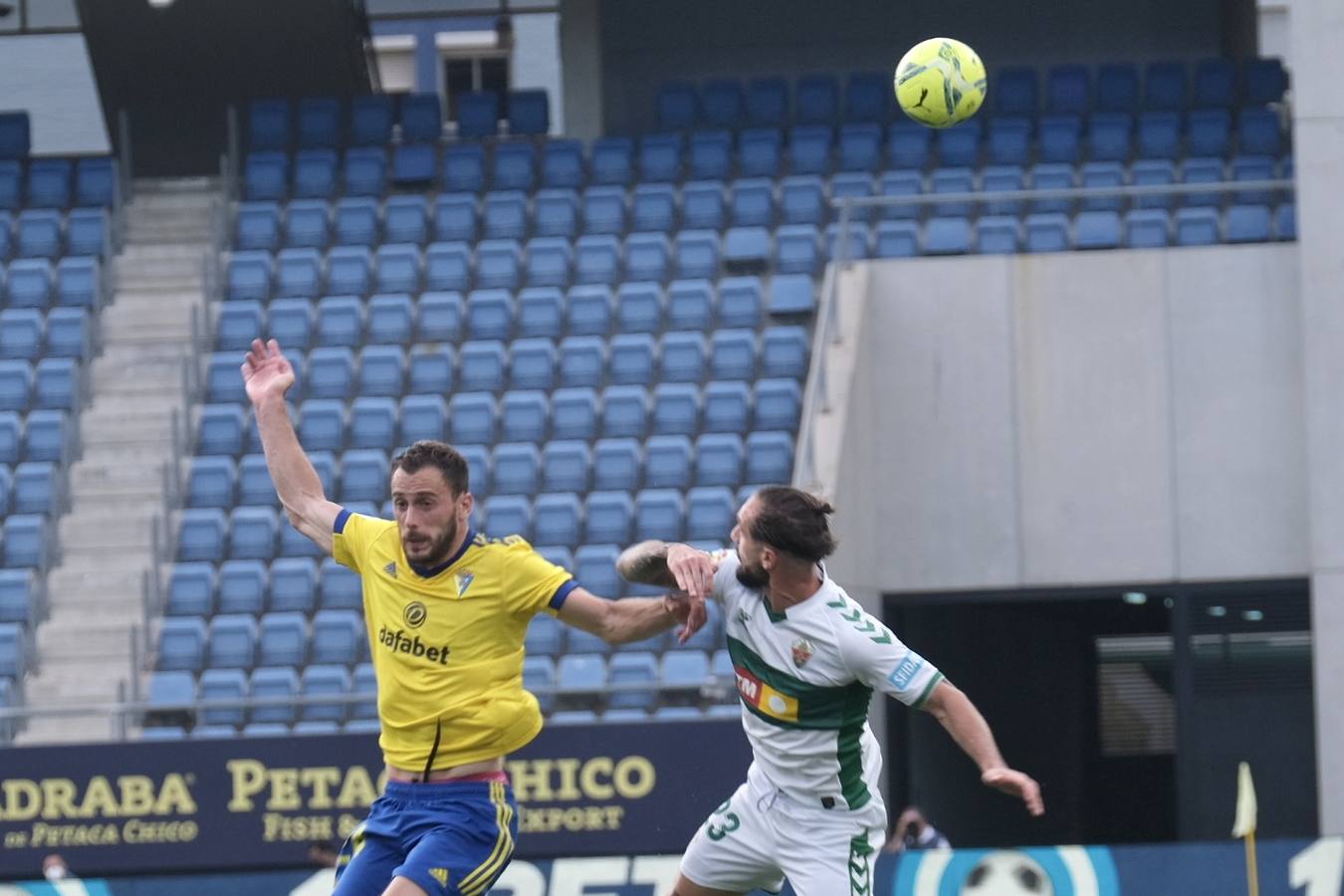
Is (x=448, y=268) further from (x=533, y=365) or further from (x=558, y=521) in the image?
(x=558, y=521)

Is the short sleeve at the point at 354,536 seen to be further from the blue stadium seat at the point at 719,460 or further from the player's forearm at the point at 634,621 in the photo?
the blue stadium seat at the point at 719,460

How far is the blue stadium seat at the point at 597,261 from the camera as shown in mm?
18969

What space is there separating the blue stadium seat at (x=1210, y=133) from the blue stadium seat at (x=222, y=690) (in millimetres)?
9937

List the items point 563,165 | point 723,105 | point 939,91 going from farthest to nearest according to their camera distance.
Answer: point 723,105 < point 563,165 < point 939,91

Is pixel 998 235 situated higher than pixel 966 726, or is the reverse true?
pixel 998 235

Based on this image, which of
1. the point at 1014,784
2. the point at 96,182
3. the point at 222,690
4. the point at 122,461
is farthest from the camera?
the point at 96,182

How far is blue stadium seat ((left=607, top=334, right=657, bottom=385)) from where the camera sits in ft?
58.8

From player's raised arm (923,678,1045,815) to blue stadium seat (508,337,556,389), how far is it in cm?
1120

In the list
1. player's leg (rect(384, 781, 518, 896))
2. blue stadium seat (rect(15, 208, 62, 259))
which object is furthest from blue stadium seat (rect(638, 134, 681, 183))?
player's leg (rect(384, 781, 518, 896))

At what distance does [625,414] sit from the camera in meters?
17.6

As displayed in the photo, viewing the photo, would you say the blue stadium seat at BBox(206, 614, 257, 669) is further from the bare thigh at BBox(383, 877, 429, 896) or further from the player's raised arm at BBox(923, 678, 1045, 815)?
the player's raised arm at BBox(923, 678, 1045, 815)

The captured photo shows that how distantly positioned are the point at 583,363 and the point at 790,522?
11.2 m

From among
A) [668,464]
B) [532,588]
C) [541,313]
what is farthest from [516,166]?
[532,588]

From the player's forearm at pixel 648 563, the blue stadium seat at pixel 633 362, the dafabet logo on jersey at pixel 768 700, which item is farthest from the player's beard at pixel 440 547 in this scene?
A: the blue stadium seat at pixel 633 362
